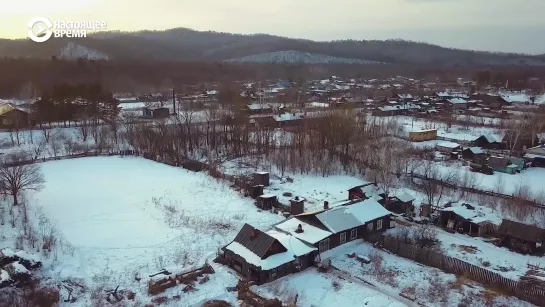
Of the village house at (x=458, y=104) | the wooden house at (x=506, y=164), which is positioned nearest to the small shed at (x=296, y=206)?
the wooden house at (x=506, y=164)

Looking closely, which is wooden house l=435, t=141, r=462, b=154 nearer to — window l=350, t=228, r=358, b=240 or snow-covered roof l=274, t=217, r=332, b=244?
window l=350, t=228, r=358, b=240

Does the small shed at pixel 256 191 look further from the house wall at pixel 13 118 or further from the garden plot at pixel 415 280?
the house wall at pixel 13 118

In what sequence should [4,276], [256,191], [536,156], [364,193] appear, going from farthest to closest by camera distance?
[536,156] < [256,191] < [364,193] < [4,276]

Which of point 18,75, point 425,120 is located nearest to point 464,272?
point 425,120

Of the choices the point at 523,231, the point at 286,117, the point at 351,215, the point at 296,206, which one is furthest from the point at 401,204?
the point at 286,117

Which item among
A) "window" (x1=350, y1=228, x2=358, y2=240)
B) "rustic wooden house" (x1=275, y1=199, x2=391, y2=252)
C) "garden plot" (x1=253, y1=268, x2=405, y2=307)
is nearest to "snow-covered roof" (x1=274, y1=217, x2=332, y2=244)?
"rustic wooden house" (x1=275, y1=199, x2=391, y2=252)

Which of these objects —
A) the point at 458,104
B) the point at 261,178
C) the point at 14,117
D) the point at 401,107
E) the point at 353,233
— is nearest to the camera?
the point at 353,233

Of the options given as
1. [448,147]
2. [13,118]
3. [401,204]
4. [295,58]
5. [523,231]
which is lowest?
[401,204]

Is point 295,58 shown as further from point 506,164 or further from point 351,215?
point 351,215

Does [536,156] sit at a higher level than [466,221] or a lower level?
higher
